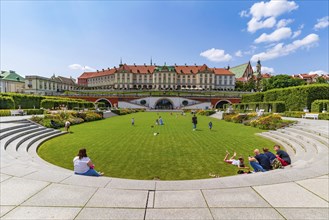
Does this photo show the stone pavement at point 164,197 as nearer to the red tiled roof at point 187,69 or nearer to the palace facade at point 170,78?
the palace facade at point 170,78

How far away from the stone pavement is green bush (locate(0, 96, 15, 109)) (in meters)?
30.9

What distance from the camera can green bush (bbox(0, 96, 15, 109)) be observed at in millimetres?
30500

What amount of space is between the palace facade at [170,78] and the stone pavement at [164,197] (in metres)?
106

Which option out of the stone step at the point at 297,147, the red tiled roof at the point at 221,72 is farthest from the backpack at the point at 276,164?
the red tiled roof at the point at 221,72

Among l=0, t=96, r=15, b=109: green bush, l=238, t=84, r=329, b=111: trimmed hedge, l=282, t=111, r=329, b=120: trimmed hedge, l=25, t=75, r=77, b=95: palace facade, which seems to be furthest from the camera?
l=25, t=75, r=77, b=95: palace facade

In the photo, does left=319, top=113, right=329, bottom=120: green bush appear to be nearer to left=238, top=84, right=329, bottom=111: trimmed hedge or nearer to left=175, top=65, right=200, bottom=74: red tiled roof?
left=238, top=84, right=329, bottom=111: trimmed hedge

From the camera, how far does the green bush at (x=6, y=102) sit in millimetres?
30500

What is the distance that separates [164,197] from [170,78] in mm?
109383

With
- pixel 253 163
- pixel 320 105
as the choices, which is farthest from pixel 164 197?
pixel 320 105

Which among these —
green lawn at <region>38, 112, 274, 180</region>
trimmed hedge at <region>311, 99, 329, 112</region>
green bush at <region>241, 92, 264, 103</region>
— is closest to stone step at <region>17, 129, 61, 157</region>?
green lawn at <region>38, 112, 274, 180</region>

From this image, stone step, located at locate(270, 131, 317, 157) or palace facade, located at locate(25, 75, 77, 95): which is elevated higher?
palace facade, located at locate(25, 75, 77, 95)

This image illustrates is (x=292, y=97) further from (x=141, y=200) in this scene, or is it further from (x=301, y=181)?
(x=141, y=200)

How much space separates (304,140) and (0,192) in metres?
15.1

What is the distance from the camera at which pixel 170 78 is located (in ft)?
368
